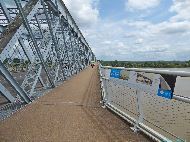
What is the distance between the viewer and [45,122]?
8.79 m

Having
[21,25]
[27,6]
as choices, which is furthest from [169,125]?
[27,6]

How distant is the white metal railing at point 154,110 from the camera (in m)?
6.11

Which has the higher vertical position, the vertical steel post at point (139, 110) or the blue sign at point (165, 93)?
the blue sign at point (165, 93)

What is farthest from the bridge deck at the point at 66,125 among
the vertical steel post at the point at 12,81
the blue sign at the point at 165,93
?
the blue sign at the point at 165,93

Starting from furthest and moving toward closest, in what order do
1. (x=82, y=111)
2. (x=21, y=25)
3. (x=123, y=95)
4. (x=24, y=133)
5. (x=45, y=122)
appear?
(x=21, y=25) → (x=82, y=111) → (x=123, y=95) → (x=45, y=122) → (x=24, y=133)

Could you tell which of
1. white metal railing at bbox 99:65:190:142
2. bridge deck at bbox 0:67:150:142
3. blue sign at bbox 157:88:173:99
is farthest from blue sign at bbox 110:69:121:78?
blue sign at bbox 157:88:173:99

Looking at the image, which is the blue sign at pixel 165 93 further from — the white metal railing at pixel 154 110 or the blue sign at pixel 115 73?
the blue sign at pixel 115 73

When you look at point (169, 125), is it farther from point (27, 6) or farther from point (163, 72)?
point (27, 6)

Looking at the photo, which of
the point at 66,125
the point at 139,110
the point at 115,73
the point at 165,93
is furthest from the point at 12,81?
the point at 165,93

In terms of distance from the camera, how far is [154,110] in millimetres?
7172

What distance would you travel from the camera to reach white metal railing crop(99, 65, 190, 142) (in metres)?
6.11

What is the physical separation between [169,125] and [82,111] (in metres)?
3.88

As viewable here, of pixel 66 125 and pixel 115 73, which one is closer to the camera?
pixel 66 125

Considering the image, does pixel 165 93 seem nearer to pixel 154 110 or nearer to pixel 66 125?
pixel 154 110
